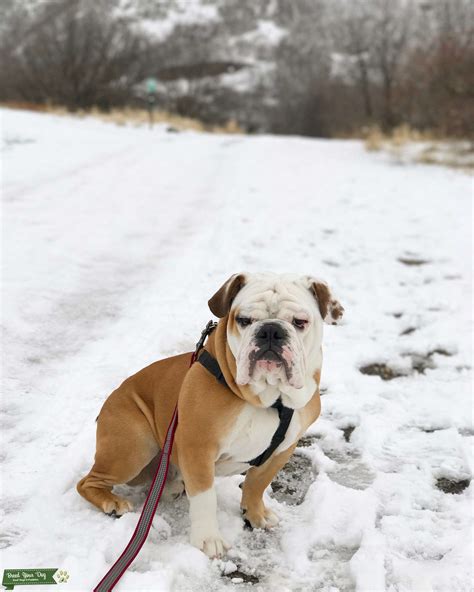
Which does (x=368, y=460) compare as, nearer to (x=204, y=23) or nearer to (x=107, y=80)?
(x=107, y=80)

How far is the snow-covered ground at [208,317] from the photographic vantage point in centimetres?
224

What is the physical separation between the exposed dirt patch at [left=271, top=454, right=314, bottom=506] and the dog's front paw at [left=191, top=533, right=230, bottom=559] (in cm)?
53

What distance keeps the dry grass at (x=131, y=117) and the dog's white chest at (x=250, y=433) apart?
16804 mm

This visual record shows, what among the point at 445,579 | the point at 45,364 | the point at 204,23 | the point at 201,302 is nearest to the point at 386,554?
the point at 445,579

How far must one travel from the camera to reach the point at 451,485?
2.82 meters

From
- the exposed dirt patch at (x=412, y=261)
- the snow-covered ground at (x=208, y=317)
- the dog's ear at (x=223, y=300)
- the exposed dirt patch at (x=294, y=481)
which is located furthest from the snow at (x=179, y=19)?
the dog's ear at (x=223, y=300)

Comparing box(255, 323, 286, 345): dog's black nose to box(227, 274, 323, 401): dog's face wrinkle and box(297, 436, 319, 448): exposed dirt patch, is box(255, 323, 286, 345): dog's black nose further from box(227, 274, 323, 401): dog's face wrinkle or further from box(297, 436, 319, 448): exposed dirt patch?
box(297, 436, 319, 448): exposed dirt patch

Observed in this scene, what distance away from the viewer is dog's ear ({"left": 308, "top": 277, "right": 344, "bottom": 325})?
2346mm

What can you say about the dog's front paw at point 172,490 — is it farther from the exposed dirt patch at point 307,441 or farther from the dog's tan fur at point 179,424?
the exposed dirt patch at point 307,441

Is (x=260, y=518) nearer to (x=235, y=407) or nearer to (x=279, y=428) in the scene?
(x=279, y=428)

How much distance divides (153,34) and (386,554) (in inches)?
1101

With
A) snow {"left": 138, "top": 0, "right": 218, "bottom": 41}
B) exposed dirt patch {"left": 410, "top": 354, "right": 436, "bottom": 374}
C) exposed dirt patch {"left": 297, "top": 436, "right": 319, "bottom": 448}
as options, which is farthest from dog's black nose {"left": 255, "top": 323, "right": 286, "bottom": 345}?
snow {"left": 138, "top": 0, "right": 218, "bottom": 41}

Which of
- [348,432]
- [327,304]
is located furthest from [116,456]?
[348,432]

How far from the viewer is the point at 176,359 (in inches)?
102
